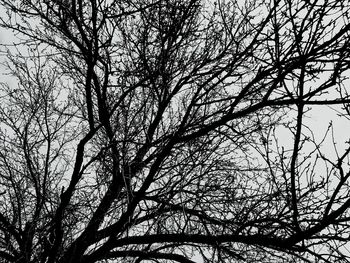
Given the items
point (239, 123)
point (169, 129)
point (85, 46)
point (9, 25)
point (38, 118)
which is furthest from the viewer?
point (38, 118)

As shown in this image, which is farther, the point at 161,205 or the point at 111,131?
the point at 111,131

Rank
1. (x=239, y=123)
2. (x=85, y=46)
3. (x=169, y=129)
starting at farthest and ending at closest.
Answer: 1. (x=169, y=129)
2. (x=239, y=123)
3. (x=85, y=46)

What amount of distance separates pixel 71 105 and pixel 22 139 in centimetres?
110

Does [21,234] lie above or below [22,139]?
below

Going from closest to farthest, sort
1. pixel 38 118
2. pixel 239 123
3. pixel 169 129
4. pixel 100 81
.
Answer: pixel 100 81 → pixel 239 123 → pixel 169 129 → pixel 38 118

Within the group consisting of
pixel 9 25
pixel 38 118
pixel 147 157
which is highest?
pixel 38 118

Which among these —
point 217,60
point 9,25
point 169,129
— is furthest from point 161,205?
point 9,25

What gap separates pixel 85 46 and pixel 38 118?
8.42ft

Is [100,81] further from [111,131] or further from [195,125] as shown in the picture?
[195,125]

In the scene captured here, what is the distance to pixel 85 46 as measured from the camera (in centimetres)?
473

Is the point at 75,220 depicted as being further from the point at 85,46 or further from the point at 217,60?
the point at 217,60

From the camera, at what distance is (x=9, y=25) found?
4.41 meters

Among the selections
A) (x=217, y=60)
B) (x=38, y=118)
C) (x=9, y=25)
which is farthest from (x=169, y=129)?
(x=9, y=25)

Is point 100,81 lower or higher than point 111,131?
higher
